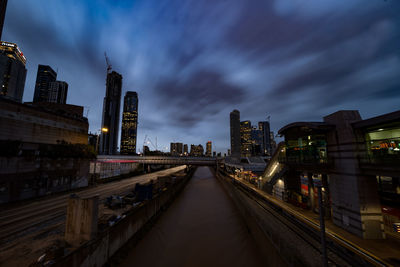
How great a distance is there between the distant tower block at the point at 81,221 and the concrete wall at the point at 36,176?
2261 centimetres

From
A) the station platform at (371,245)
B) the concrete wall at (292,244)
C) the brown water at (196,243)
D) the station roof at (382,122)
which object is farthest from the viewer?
the brown water at (196,243)

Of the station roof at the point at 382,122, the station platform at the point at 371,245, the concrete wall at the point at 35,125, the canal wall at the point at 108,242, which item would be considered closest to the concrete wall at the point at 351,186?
the station platform at the point at 371,245

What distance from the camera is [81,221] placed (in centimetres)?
1199

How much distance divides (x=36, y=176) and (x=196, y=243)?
31.7 metres

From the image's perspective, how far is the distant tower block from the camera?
11.9 meters

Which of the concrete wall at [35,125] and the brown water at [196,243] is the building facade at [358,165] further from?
the concrete wall at [35,125]

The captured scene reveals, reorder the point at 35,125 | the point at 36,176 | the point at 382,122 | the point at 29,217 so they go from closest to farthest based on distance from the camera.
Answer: the point at 382,122, the point at 29,217, the point at 36,176, the point at 35,125

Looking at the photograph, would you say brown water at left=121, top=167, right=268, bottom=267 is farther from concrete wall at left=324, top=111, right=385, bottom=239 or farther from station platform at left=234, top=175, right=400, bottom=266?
concrete wall at left=324, top=111, right=385, bottom=239

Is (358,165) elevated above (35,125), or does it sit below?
below

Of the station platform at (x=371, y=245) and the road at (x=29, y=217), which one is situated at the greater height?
the station platform at (x=371, y=245)

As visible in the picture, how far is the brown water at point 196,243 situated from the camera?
14.2 meters

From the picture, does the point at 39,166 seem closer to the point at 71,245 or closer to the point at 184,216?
the point at 71,245

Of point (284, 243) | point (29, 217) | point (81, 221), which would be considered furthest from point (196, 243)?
point (29, 217)

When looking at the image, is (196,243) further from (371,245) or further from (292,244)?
(371,245)
